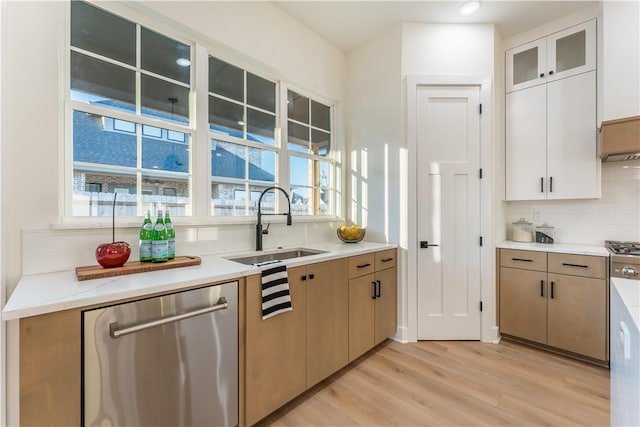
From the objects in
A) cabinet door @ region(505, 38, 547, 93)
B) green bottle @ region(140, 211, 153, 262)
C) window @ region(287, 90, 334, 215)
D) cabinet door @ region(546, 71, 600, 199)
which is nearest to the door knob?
window @ region(287, 90, 334, 215)

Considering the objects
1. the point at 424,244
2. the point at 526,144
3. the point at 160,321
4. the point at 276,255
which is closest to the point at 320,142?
the point at 276,255

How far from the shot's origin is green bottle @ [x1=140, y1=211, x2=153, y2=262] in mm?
1600

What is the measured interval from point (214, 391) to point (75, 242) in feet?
3.57

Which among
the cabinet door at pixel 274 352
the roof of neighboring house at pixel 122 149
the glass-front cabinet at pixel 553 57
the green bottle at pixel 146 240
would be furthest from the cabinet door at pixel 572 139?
the green bottle at pixel 146 240

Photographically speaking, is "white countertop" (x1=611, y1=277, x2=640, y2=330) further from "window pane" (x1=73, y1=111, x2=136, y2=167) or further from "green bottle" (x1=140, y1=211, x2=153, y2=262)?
"window pane" (x1=73, y1=111, x2=136, y2=167)

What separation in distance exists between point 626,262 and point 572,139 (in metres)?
1.16

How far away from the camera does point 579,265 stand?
2352mm

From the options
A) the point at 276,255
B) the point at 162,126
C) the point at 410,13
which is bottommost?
the point at 276,255

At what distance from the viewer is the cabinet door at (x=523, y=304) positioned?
2.52m

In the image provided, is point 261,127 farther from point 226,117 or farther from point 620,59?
point 620,59

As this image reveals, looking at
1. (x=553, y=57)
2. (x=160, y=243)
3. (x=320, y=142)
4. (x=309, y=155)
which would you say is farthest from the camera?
(x=320, y=142)

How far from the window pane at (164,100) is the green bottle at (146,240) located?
0.75 m

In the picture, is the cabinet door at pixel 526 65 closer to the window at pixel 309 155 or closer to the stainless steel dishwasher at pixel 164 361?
the window at pixel 309 155

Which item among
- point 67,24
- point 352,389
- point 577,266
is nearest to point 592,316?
point 577,266
